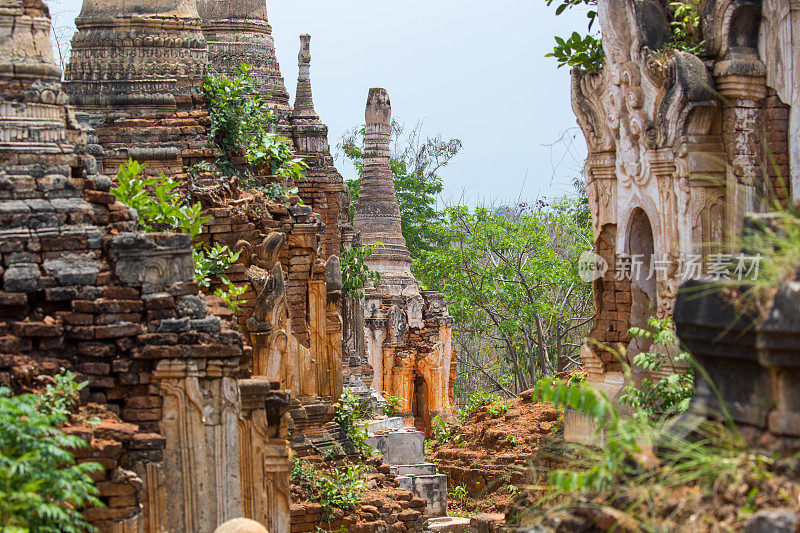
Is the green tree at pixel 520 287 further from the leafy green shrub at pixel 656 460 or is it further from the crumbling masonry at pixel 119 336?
the leafy green shrub at pixel 656 460

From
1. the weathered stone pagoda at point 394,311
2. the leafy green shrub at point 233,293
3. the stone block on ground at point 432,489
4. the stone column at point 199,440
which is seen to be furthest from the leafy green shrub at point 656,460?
the weathered stone pagoda at point 394,311

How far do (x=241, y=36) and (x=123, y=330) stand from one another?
9.68 metres

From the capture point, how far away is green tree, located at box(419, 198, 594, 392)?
80.1 ft

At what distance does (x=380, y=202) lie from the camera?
2478 cm

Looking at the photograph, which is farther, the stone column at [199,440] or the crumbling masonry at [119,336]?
the stone column at [199,440]

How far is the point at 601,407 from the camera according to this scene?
495 centimetres

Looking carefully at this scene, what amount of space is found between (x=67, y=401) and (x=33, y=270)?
0.82 meters

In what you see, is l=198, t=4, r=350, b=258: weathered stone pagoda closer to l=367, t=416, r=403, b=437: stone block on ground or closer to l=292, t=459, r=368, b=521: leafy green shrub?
l=367, t=416, r=403, b=437: stone block on ground

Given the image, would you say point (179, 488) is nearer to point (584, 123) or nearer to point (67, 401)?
point (67, 401)

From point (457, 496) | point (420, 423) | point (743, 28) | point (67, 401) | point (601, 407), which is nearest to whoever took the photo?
point (601, 407)

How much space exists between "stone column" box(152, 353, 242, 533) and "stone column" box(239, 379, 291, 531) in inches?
16.3

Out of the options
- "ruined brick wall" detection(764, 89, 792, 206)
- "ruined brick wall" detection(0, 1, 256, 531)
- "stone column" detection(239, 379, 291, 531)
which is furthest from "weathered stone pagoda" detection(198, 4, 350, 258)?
"ruined brick wall" detection(0, 1, 256, 531)

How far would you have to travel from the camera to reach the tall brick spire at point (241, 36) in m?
15.8

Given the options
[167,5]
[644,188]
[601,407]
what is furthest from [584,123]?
[601,407]
